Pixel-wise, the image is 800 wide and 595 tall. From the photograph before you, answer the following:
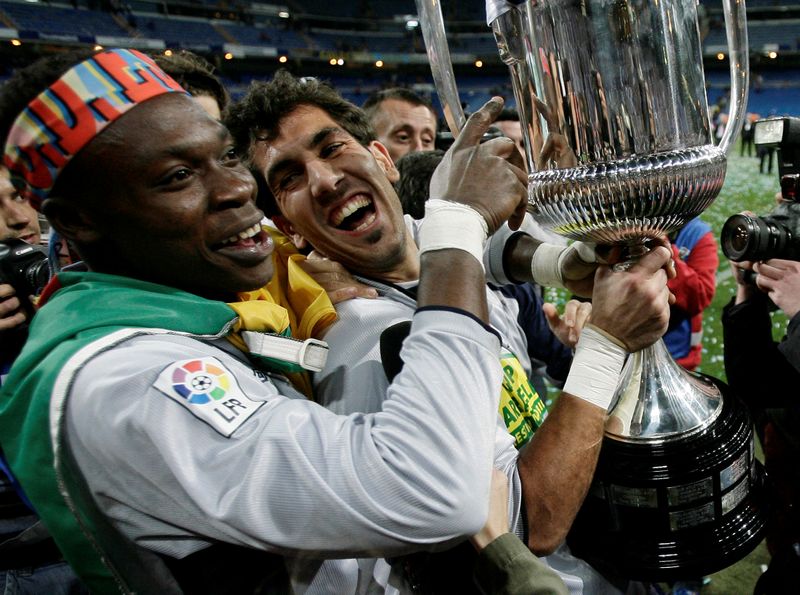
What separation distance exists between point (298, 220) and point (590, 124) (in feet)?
2.53

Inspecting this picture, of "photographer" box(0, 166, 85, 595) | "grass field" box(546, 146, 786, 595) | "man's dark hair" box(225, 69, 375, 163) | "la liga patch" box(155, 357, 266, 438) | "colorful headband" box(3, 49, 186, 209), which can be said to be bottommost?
"grass field" box(546, 146, 786, 595)

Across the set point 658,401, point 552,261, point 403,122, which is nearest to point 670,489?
point 658,401

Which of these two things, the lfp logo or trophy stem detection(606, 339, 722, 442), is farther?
trophy stem detection(606, 339, 722, 442)

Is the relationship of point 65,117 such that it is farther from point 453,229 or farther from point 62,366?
point 453,229

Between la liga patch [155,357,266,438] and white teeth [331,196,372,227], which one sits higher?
la liga patch [155,357,266,438]

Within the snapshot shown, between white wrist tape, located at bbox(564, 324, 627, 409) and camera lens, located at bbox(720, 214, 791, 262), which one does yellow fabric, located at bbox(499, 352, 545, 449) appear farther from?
camera lens, located at bbox(720, 214, 791, 262)

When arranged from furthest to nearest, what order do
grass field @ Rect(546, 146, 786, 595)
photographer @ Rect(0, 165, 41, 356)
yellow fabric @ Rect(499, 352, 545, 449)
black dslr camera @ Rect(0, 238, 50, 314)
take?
grass field @ Rect(546, 146, 786, 595) < photographer @ Rect(0, 165, 41, 356) < black dslr camera @ Rect(0, 238, 50, 314) < yellow fabric @ Rect(499, 352, 545, 449)

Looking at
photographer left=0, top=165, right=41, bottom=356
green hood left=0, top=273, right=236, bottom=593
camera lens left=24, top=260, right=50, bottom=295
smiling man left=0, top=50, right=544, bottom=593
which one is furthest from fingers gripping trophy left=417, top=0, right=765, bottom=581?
photographer left=0, top=165, right=41, bottom=356

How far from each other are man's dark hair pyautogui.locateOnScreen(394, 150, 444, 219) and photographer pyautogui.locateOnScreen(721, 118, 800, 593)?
1.28 m

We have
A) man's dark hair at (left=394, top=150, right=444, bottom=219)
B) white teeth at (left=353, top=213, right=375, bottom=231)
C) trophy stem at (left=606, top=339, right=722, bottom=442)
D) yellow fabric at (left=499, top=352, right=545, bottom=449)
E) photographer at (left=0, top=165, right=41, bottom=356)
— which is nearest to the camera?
trophy stem at (left=606, top=339, right=722, bottom=442)

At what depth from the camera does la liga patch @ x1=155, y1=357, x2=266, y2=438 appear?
2.55ft

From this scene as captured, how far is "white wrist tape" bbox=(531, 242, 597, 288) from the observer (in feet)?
4.74

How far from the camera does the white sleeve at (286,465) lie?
755mm

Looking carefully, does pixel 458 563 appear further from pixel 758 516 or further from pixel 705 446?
pixel 758 516
